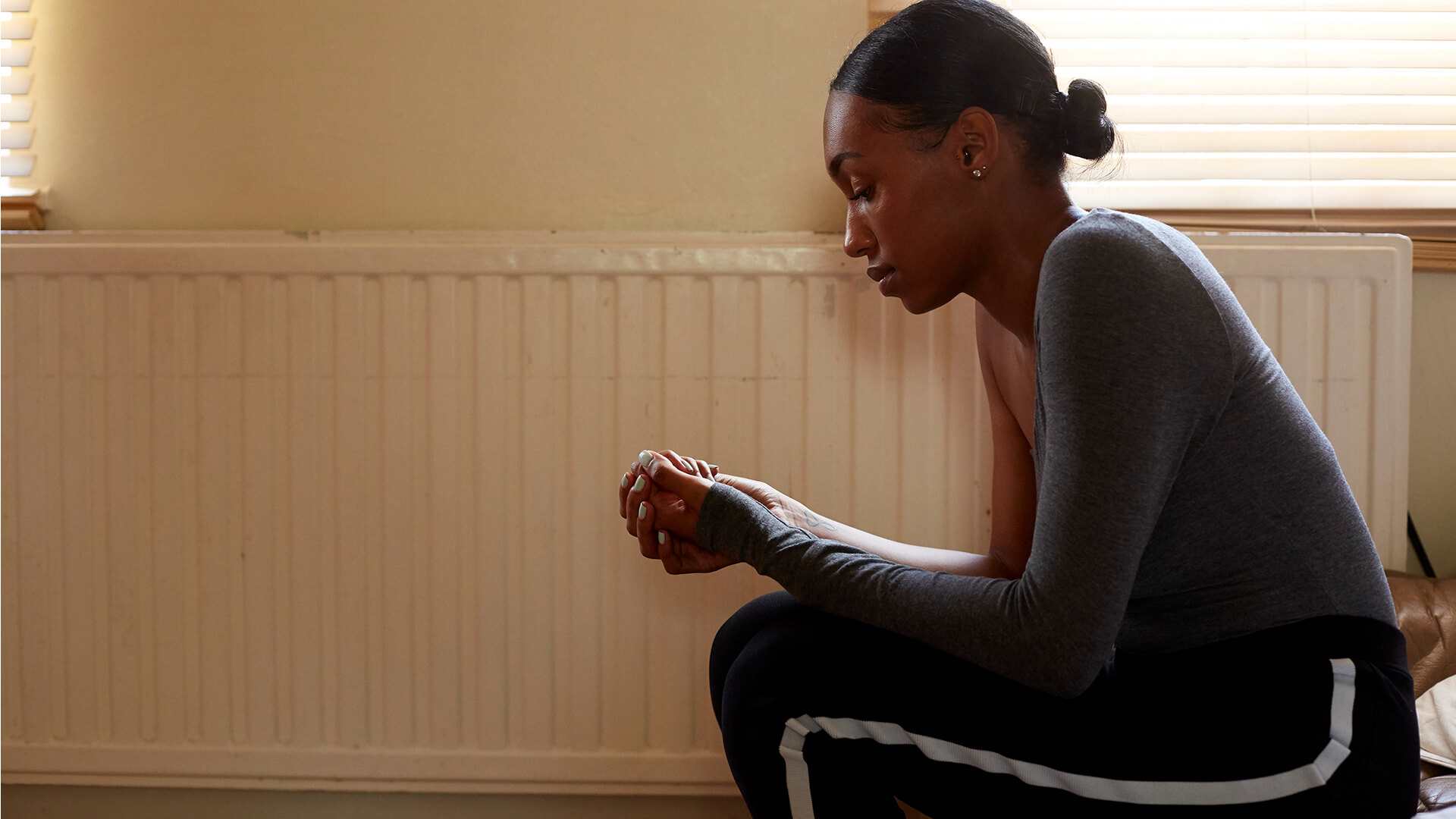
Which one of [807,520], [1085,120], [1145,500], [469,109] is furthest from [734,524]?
[469,109]

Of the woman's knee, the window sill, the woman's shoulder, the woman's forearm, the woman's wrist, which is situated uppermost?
the window sill

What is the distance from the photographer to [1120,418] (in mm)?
647

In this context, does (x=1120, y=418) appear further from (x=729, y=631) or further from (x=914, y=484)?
(x=914, y=484)

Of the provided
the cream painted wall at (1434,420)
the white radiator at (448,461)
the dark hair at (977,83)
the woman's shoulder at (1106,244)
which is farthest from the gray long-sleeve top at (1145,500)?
the cream painted wall at (1434,420)

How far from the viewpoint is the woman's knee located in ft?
2.95

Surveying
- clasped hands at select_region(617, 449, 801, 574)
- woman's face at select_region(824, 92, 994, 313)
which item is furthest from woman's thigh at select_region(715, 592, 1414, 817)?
woman's face at select_region(824, 92, 994, 313)

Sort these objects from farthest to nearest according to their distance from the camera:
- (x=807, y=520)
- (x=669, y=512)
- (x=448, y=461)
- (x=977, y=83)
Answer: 1. (x=448, y=461)
2. (x=807, y=520)
3. (x=669, y=512)
4. (x=977, y=83)

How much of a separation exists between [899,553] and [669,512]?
0.28 meters

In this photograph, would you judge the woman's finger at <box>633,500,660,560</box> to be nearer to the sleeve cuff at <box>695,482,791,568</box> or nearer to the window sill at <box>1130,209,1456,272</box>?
the sleeve cuff at <box>695,482,791,568</box>

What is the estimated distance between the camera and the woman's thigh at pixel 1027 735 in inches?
26.6

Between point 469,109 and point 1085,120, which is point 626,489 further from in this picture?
point 469,109

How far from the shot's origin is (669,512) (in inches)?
35.5

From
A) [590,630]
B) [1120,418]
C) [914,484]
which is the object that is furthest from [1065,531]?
[590,630]

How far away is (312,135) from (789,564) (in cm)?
91
